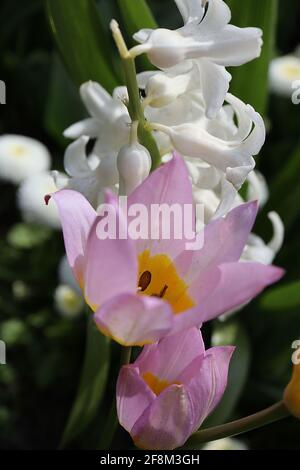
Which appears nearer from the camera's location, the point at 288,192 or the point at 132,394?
the point at 132,394

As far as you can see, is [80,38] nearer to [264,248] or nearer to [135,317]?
[264,248]

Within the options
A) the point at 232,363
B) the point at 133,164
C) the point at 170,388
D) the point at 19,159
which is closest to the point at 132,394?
the point at 170,388

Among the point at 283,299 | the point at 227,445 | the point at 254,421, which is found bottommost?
the point at 227,445

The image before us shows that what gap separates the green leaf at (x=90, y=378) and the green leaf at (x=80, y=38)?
252 mm

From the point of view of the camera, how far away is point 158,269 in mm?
489

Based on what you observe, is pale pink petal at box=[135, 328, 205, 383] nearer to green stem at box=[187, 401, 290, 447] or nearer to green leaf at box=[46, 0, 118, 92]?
green stem at box=[187, 401, 290, 447]

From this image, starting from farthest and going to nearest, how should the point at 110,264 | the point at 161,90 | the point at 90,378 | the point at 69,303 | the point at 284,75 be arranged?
the point at 284,75 < the point at 69,303 < the point at 90,378 < the point at 161,90 < the point at 110,264

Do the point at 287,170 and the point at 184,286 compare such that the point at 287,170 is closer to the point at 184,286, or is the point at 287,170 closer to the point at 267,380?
the point at 267,380

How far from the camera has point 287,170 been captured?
0.98 meters

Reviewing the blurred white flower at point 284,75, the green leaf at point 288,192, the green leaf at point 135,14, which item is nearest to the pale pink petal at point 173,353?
the green leaf at point 135,14

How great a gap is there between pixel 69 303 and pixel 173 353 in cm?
61

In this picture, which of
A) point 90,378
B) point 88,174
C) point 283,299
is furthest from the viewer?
point 283,299

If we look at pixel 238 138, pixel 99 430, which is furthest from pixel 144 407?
pixel 99 430
